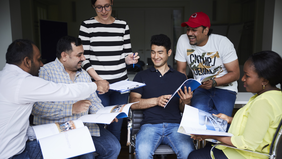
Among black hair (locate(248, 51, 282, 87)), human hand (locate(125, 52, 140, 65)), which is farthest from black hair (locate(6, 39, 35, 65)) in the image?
black hair (locate(248, 51, 282, 87))

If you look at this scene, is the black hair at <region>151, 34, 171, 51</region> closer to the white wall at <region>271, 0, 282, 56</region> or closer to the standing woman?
the standing woman

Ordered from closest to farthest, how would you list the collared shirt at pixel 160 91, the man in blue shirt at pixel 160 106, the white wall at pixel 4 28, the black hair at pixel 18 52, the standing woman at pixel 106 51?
the black hair at pixel 18 52
the man in blue shirt at pixel 160 106
the collared shirt at pixel 160 91
the standing woman at pixel 106 51
the white wall at pixel 4 28

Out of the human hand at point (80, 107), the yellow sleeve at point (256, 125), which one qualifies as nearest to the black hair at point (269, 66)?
the yellow sleeve at point (256, 125)

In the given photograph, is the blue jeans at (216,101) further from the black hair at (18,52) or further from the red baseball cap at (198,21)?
the black hair at (18,52)

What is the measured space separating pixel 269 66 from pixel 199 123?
57cm

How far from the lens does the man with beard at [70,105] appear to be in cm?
161

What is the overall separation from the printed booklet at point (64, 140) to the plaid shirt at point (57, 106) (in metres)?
0.20

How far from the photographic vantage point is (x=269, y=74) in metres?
1.29

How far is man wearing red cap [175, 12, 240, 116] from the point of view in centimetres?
207

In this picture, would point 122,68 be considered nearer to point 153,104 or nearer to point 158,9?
point 153,104

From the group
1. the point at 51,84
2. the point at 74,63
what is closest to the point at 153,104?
the point at 74,63

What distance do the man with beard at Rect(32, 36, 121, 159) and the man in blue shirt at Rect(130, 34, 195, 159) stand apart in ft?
0.90

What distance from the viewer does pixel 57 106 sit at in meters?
1.62

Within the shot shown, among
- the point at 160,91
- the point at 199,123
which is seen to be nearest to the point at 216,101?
the point at 160,91
